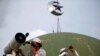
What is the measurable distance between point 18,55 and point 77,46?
693cm

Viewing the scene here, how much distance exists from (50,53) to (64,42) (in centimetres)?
124

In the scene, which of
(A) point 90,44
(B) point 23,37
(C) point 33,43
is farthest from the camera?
(A) point 90,44

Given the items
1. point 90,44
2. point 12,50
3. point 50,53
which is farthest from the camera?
point 90,44

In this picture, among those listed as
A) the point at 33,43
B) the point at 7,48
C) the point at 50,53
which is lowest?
the point at 50,53

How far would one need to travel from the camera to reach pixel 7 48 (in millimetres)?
9289

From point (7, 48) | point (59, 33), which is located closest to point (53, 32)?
point (59, 33)

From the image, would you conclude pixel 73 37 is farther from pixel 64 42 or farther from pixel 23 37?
pixel 23 37

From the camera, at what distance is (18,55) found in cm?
853

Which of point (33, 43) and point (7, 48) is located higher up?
point (33, 43)

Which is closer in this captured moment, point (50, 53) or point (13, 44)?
point (13, 44)

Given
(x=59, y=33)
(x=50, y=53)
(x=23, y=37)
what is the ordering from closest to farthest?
1. (x=23, y=37)
2. (x=50, y=53)
3. (x=59, y=33)

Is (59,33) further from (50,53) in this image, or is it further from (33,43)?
(33,43)

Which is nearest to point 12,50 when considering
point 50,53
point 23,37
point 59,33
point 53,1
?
point 23,37

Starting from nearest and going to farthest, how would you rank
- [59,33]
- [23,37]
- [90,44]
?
[23,37] → [90,44] → [59,33]
